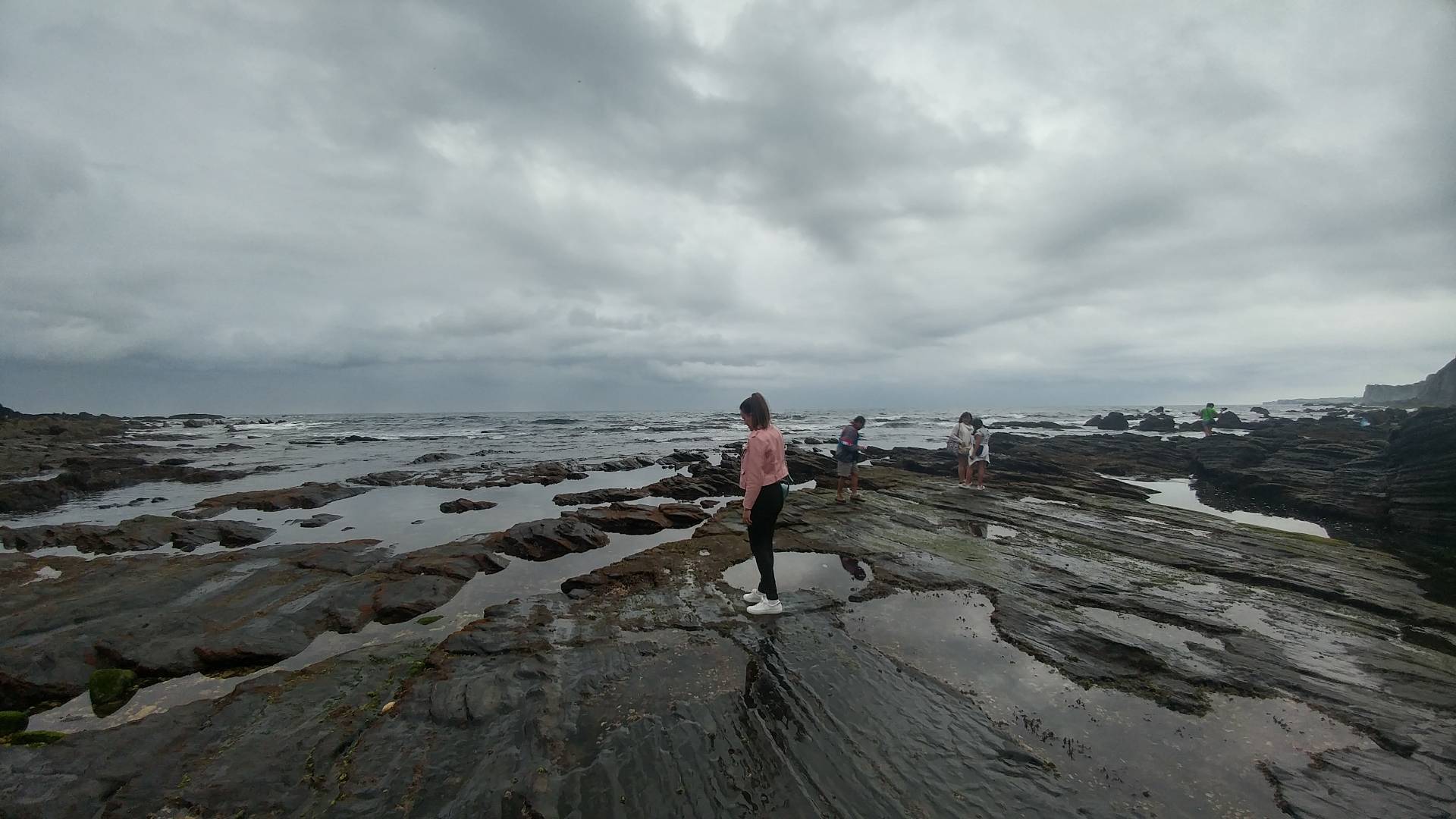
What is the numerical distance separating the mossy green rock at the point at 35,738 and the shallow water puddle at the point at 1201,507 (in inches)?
872

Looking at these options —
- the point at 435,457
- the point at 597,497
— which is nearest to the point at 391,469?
the point at 435,457

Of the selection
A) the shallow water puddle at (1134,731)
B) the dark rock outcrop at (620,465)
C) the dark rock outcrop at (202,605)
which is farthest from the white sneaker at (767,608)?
the dark rock outcrop at (620,465)

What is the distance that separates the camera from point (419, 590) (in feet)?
30.2

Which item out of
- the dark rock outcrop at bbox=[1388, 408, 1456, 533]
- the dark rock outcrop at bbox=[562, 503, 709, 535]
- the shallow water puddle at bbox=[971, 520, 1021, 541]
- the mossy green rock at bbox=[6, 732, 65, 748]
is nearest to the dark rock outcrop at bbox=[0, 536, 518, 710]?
the mossy green rock at bbox=[6, 732, 65, 748]

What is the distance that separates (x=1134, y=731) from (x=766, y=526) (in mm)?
4506

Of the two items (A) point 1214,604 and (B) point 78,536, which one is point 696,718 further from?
(B) point 78,536

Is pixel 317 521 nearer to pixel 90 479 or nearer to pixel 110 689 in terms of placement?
pixel 110 689

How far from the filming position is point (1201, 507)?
1733cm

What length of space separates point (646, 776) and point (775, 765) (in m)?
1.13

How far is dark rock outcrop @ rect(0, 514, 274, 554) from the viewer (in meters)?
13.1

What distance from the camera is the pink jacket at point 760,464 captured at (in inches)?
294

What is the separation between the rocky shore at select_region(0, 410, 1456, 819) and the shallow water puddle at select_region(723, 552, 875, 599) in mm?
95

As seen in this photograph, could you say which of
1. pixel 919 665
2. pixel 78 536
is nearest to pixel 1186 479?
pixel 919 665

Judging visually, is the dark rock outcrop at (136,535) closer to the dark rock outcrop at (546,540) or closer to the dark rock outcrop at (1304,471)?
the dark rock outcrop at (546,540)
